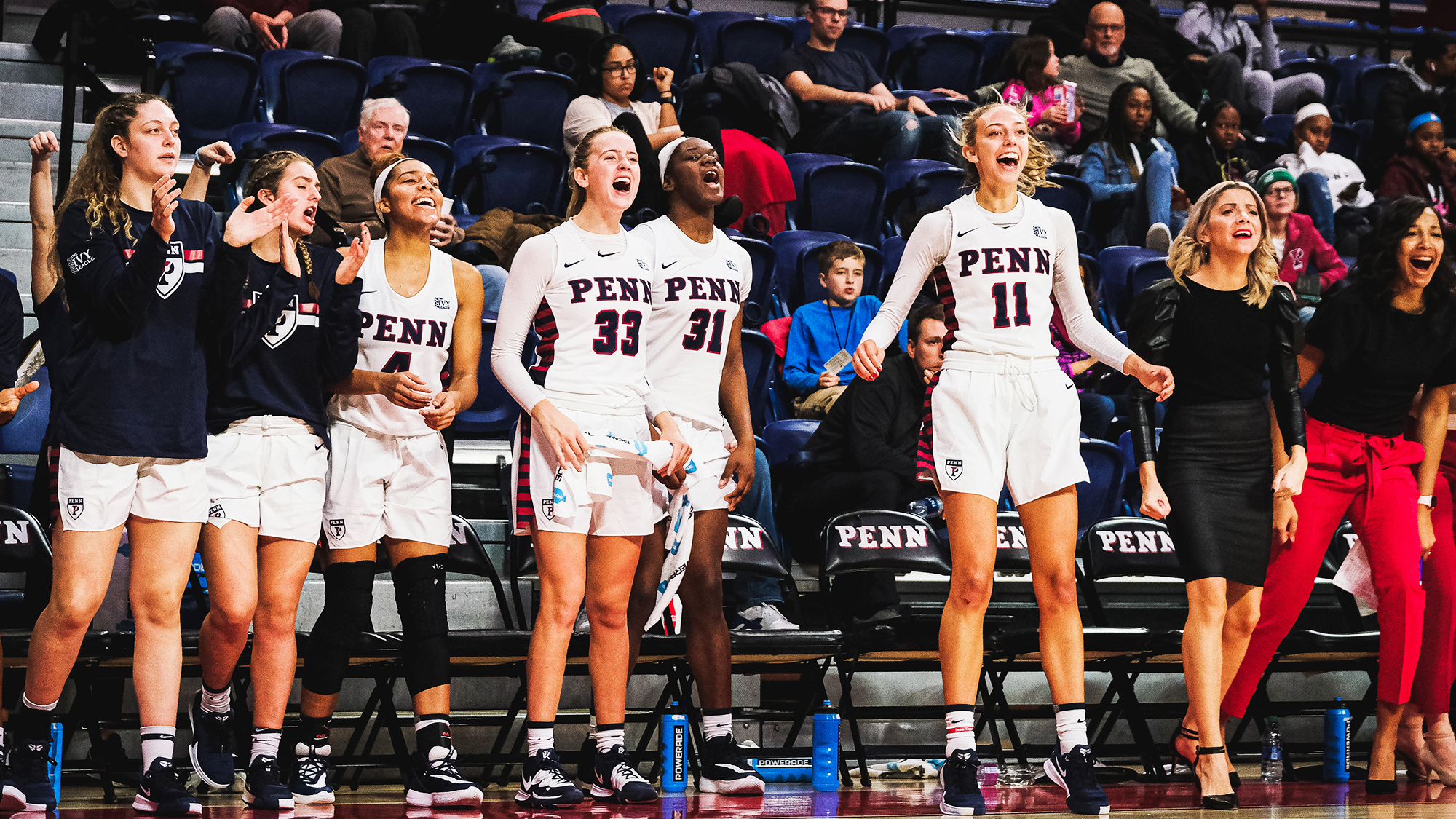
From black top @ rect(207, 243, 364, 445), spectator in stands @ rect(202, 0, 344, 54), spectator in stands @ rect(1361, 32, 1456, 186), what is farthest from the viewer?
spectator in stands @ rect(1361, 32, 1456, 186)

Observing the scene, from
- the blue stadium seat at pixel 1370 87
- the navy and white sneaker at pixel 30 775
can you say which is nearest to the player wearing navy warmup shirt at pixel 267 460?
the navy and white sneaker at pixel 30 775

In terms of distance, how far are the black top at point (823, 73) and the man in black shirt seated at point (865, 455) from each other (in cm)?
298

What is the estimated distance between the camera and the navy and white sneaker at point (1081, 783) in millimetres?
3730

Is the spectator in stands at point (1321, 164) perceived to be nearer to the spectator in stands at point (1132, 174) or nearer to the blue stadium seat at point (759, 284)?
the spectator in stands at point (1132, 174)

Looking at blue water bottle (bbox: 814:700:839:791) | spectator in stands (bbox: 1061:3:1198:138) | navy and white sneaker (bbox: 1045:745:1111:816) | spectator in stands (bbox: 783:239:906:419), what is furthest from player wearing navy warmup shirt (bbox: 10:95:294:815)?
spectator in stands (bbox: 1061:3:1198:138)

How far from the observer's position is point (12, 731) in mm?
3834

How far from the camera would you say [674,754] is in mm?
4477

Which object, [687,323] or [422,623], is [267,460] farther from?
[687,323]

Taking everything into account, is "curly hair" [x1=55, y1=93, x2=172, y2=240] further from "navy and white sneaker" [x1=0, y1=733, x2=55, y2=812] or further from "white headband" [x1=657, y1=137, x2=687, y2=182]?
"white headband" [x1=657, y1=137, x2=687, y2=182]

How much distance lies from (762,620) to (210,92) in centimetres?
450

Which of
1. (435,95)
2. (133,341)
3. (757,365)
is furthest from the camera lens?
(435,95)

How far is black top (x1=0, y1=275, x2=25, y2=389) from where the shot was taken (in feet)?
14.1

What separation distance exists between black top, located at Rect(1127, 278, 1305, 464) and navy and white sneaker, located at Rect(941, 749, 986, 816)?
122cm

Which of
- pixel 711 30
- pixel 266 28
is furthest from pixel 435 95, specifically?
pixel 711 30
